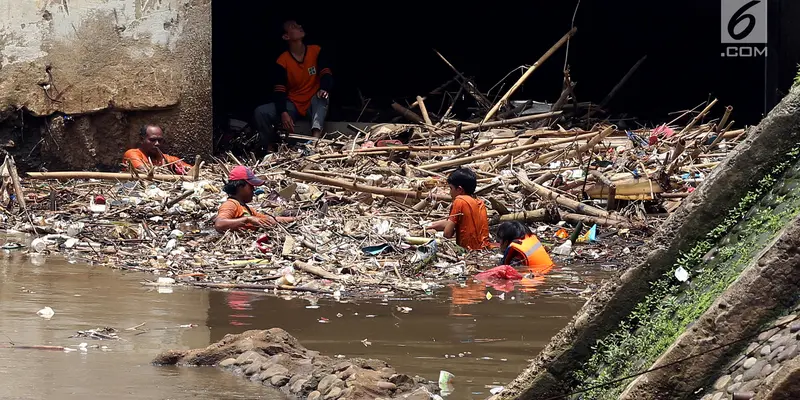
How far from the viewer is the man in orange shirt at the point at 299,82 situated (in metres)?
14.2

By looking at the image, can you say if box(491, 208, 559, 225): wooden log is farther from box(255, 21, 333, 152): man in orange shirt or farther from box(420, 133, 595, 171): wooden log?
box(255, 21, 333, 152): man in orange shirt

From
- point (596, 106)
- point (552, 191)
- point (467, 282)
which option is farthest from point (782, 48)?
point (467, 282)

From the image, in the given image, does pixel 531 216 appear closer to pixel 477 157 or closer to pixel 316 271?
pixel 477 157

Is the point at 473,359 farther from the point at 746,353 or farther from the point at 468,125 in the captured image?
the point at 468,125

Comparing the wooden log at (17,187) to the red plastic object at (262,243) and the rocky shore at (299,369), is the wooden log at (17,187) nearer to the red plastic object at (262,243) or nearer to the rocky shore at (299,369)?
the red plastic object at (262,243)

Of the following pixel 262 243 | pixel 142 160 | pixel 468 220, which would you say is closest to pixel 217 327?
pixel 262 243

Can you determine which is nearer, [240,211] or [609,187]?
[240,211]

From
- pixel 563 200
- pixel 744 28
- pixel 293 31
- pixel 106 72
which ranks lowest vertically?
pixel 563 200

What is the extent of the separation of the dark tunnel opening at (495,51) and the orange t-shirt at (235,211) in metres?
6.28

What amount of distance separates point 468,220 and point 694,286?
4895mm

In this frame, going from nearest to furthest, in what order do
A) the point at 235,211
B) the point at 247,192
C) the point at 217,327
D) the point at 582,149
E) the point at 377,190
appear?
the point at 217,327
the point at 235,211
the point at 247,192
the point at 377,190
the point at 582,149

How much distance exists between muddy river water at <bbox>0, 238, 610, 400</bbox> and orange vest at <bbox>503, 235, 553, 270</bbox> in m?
0.15

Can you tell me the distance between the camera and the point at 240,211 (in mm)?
9336

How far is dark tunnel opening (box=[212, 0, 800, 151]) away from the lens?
1614 centimetres
